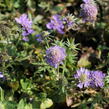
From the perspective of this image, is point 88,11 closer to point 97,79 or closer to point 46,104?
point 97,79

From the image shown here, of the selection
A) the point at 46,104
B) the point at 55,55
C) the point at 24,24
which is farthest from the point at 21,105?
the point at 24,24

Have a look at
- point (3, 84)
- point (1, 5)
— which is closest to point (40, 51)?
point (3, 84)

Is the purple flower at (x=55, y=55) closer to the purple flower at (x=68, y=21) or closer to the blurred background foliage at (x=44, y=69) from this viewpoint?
the blurred background foliage at (x=44, y=69)

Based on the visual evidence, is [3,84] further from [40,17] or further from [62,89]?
[40,17]

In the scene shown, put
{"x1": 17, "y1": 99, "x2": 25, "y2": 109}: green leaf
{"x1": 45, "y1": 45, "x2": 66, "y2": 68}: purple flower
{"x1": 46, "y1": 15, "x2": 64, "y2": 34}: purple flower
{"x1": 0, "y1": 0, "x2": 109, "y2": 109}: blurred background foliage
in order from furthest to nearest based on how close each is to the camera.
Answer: {"x1": 46, "y1": 15, "x2": 64, "y2": 34}: purple flower → {"x1": 0, "y1": 0, "x2": 109, "y2": 109}: blurred background foliage → {"x1": 17, "y1": 99, "x2": 25, "y2": 109}: green leaf → {"x1": 45, "y1": 45, "x2": 66, "y2": 68}: purple flower

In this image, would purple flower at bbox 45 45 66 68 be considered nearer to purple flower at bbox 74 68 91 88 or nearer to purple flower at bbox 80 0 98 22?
purple flower at bbox 74 68 91 88

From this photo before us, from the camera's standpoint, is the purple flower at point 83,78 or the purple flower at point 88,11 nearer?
the purple flower at point 83,78

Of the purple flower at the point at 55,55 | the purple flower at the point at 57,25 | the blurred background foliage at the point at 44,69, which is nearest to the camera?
the purple flower at the point at 55,55

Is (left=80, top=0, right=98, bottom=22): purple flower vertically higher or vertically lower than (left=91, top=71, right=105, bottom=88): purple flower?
higher

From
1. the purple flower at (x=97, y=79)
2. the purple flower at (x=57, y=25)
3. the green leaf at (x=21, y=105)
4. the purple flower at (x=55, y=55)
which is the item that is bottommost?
the green leaf at (x=21, y=105)

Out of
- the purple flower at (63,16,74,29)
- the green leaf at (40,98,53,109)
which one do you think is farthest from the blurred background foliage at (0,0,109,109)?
the purple flower at (63,16,74,29)

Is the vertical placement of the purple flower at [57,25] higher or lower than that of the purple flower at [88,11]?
lower

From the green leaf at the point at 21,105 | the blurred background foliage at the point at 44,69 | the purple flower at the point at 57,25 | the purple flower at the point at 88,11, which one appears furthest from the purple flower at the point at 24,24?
the green leaf at the point at 21,105

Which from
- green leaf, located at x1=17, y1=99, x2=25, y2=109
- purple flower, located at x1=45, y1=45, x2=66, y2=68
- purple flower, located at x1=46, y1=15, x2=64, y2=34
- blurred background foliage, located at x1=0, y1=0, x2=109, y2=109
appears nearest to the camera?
purple flower, located at x1=45, y1=45, x2=66, y2=68
